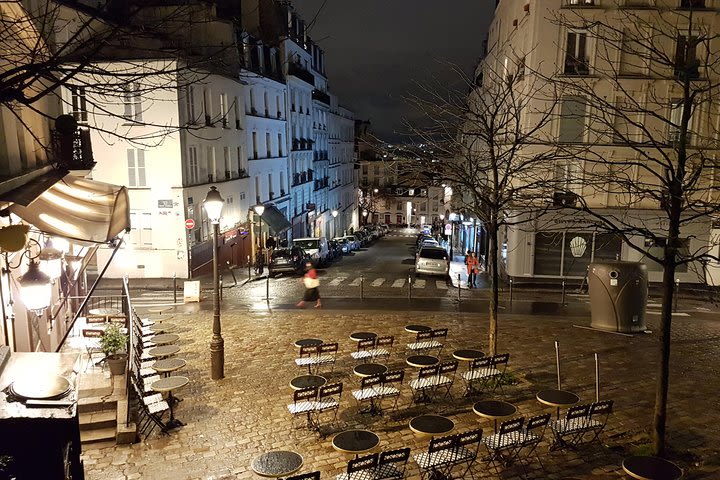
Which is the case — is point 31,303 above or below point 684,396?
above

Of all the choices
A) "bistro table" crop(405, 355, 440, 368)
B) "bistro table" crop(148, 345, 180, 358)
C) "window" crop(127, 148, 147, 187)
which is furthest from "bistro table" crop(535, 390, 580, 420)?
"window" crop(127, 148, 147, 187)

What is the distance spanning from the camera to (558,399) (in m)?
10.0

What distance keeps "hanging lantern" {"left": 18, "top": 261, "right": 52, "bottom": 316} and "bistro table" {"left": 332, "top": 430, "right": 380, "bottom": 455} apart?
4.56m

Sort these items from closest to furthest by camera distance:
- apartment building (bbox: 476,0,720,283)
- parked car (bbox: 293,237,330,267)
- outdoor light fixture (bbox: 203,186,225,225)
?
outdoor light fixture (bbox: 203,186,225,225)
apartment building (bbox: 476,0,720,283)
parked car (bbox: 293,237,330,267)

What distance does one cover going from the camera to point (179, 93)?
81.4 ft

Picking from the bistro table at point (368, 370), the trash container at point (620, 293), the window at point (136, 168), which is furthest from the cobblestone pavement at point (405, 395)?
the window at point (136, 168)

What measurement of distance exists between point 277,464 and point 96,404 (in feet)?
14.8

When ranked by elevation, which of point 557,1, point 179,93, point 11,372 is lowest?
point 11,372

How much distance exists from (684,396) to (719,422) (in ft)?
4.66

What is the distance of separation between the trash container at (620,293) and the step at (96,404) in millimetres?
13674

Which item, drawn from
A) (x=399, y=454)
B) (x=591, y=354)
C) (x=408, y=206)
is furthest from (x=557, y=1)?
(x=408, y=206)

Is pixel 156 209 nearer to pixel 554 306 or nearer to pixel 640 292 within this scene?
pixel 554 306

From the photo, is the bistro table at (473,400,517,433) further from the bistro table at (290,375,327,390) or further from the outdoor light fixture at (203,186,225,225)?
the outdoor light fixture at (203,186,225,225)

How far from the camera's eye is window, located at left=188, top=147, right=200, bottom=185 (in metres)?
26.6
